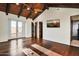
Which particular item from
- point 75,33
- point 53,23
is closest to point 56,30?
point 53,23

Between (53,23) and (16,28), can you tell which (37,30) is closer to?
(53,23)

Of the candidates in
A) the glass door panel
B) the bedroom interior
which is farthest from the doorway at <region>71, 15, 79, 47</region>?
the glass door panel

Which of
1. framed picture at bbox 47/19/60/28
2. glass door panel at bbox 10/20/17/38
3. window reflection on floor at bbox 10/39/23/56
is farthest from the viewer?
framed picture at bbox 47/19/60/28

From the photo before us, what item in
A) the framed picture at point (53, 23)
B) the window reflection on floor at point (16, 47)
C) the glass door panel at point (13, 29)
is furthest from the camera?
the framed picture at point (53, 23)

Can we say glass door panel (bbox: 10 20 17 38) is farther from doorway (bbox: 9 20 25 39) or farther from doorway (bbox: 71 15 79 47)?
doorway (bbox: 71 15 79 47)

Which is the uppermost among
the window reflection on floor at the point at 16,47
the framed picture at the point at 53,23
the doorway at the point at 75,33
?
the framed picture at the point at 53,23

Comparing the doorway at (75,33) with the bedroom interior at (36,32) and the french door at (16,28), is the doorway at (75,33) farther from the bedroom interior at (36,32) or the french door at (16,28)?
the french door at (16,28)

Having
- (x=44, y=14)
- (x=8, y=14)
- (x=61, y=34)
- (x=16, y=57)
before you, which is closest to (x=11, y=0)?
(x=8, y=14)

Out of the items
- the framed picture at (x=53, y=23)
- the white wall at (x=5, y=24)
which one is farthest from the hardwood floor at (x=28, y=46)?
the framed picture at (x=53, y=23)

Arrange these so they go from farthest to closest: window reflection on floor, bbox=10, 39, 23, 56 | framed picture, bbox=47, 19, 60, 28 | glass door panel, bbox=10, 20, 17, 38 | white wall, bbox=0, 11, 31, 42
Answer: framed picture, bbox=47, 19, 60, 28, glass door panel, bbox=10, 20, 17, 38, white wall, bbox=0, 11, 31, 42, window reflection on floor, bbox=10, 39, 23, 56

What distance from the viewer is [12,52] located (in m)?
3.07

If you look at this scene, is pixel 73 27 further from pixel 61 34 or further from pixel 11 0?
pixel 11 0

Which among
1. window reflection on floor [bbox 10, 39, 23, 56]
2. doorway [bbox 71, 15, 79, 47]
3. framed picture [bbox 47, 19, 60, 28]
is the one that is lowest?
window reflection on floor [bbox 10, 39, 23, 56]

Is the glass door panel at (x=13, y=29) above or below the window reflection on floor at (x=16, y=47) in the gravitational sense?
above
